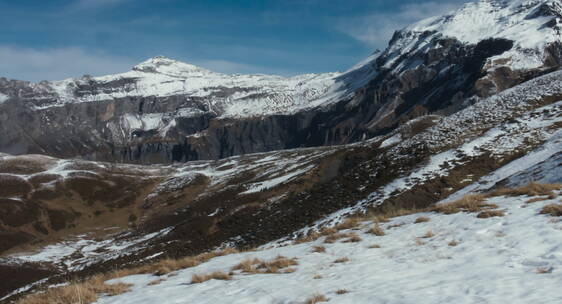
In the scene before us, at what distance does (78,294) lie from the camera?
11383 mm

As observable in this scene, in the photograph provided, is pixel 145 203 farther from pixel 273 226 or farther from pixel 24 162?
pixel 273 226

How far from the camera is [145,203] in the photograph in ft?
424

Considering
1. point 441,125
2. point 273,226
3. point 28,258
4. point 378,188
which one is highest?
point 441,125

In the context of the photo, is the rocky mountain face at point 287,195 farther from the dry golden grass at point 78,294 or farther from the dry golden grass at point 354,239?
the dry golden grass at point 78,294

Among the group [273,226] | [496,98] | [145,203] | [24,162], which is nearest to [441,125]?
[496,98]

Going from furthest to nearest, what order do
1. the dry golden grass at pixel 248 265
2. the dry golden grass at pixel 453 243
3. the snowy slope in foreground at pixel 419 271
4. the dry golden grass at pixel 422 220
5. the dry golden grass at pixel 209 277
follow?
the dry golden grass at pixel 422 220 < the dry golden grass at pixel 248 265 < the dry golden grass at pixel 453 243 < the dry golden grass at pixel 209 277 < the snowy slope in foreground at pixel 419 271

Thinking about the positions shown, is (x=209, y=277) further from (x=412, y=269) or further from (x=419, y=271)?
(x=419, y=271)

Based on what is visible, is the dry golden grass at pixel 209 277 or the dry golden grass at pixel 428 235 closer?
the dry golden grass at pixel 209 277

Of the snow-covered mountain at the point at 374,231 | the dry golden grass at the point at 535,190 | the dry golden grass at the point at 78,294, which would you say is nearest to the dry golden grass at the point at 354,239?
the snow-covered mountain at the point at 374,231

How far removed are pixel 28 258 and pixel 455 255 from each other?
85852mm

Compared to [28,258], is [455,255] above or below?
above

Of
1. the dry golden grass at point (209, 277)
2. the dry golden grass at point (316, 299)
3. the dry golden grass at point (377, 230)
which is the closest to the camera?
the dry golden grass at point (316, 299)

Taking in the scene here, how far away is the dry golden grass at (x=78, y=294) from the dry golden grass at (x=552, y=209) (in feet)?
42.0

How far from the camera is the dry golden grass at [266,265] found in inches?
519
